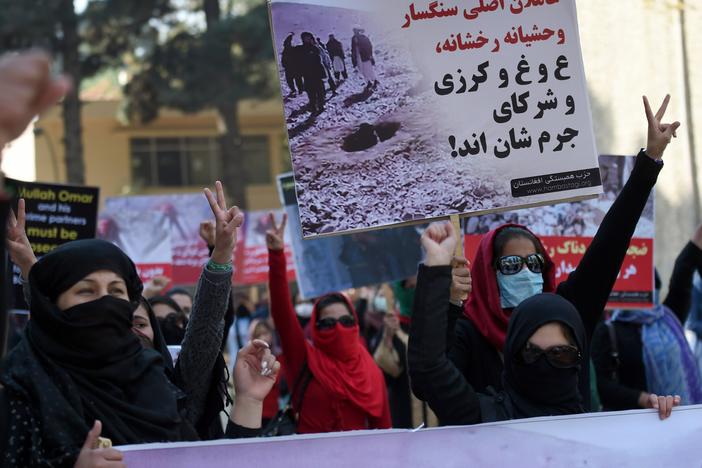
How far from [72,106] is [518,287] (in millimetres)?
22432

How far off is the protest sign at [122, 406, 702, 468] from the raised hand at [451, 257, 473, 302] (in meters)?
0.52

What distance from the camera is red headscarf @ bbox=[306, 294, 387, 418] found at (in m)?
5.31

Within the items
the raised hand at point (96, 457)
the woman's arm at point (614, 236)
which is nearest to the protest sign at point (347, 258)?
the woman's arm at point (614, 236)

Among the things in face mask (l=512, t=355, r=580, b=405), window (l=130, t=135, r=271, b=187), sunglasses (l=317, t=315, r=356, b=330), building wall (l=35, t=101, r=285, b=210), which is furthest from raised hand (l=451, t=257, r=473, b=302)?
window (l=130, t=135, r=271, b=187)

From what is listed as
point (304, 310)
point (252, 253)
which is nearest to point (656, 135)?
point (304, 310)

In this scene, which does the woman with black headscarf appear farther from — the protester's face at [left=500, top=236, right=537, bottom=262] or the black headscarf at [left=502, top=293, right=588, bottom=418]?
the protester's face at [left=500, top=236, right=537, bottom=262]

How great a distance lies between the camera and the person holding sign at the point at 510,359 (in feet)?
9.53

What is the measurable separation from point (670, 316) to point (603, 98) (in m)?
5.77

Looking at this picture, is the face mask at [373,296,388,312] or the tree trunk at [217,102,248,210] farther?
the tree trunk at [217,102,248,210]

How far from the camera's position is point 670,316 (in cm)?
602

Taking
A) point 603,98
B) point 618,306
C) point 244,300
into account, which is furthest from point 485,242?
point 244,300

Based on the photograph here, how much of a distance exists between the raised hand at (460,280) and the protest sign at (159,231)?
5.20 m

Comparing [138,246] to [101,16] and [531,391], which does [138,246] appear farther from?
A: [101,16]

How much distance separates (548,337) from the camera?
316cm
